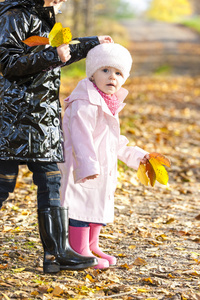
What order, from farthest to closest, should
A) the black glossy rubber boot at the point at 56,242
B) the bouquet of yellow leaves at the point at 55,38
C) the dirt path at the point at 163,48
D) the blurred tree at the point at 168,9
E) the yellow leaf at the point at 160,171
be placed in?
the blurred tree at the point at 168,9, the dirt path at the point at 163,48, the yellow leaf at the point at 160,171, the black glossy rubber boot at the point at 56,242, the bouquet of yellow leaves at the point at 55,38

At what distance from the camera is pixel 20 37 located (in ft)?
9.48

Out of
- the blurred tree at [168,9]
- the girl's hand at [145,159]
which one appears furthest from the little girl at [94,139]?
the blurred tree at [168,9]

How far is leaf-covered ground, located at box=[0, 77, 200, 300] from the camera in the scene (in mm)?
2893

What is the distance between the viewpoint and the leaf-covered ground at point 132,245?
2893mm

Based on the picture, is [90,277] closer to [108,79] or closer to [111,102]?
[111,102]

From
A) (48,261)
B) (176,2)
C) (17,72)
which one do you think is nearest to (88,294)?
(48,261)

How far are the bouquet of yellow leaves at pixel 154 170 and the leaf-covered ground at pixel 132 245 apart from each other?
577 mm

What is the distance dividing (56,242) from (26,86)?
3.19 ft

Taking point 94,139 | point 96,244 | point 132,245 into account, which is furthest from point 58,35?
point 132,245

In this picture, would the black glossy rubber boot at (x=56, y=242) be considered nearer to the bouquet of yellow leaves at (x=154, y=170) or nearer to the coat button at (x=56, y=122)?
the coat button at (x=56, y=122)

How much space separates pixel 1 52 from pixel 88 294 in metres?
1.49

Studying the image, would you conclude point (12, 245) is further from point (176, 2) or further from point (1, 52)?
point (176, 2)

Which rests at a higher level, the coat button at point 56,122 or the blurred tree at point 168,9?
the blurred tree at point 168,9

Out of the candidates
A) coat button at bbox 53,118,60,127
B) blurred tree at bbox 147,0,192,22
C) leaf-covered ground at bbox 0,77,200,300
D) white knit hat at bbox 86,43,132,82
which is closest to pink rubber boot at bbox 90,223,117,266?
leaf-covered ground at bbox 0,77,200,300
